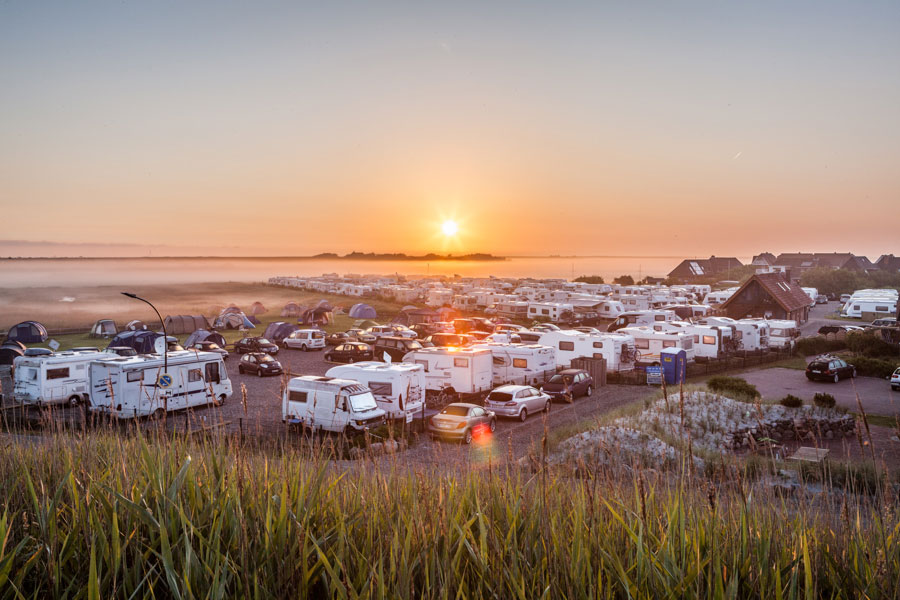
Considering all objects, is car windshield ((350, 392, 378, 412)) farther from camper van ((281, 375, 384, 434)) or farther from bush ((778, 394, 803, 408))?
bush ((778, 394, 803, 408))

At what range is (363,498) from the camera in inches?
141

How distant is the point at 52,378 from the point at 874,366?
2839cm

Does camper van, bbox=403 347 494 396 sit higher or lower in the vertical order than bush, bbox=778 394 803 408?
higher

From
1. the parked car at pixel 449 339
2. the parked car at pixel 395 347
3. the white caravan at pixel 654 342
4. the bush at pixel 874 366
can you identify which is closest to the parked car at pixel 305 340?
the parked car at pixel 395 347

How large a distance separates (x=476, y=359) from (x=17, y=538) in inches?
624

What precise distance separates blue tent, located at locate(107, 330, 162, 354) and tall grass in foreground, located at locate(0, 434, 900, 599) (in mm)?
23945

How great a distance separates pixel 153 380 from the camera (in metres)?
15.1

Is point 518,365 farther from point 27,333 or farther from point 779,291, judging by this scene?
point 779,291

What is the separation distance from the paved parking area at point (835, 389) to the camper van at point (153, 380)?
17.2 meters

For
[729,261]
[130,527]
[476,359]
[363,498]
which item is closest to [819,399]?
[476,359]

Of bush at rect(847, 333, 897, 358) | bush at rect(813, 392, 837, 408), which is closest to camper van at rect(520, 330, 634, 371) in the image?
bush at rect(813, 392, 837, 408)

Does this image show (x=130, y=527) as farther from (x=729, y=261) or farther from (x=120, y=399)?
(x=729, y=261)

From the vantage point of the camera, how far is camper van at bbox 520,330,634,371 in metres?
23.8

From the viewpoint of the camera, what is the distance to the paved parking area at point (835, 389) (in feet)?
58.5
